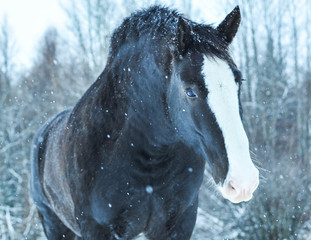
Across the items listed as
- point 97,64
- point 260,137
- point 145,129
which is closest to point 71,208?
point 145,129

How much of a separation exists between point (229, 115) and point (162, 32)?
2.61ft

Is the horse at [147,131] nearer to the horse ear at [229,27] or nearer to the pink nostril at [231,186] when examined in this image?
the horse ear at [229,27]

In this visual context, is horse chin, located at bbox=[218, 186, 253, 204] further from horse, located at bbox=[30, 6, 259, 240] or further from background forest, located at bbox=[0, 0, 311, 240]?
background forest, located at bbox=[0, 0, 311, 240]

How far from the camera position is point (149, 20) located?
2666 mm

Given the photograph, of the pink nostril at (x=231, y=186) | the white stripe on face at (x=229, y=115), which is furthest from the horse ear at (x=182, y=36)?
the pink nostril at (x=231, y=186)

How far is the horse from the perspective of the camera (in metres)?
2.26

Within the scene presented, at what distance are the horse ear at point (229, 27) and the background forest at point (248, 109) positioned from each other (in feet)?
16.0

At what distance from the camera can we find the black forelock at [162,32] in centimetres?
227

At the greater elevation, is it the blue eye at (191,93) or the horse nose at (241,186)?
the blue eye at (191,93)

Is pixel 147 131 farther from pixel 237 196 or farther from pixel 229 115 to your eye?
pixel 237 196

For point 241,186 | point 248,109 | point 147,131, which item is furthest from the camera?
point 248,109

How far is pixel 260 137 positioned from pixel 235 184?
1089 centimetres

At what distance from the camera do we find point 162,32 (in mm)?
2512

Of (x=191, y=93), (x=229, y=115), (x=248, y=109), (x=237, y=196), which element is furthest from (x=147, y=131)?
(x=248, y=109)
